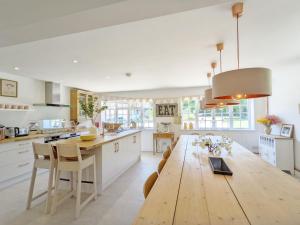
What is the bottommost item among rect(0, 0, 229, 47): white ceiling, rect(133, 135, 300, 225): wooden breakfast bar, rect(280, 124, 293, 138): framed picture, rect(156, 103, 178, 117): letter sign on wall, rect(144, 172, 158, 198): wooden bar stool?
rect(144, 172, 158, 198): wooden bar stool

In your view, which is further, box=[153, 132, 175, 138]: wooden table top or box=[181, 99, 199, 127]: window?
box=[181, 99, 199, 127]: window

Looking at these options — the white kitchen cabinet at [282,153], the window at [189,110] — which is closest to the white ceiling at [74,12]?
the white kitchen cabinet at [282,153]

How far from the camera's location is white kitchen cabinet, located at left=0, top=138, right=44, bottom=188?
116 inches

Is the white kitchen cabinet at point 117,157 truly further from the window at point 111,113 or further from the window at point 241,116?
the window at point 241,116

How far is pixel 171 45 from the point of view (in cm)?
229

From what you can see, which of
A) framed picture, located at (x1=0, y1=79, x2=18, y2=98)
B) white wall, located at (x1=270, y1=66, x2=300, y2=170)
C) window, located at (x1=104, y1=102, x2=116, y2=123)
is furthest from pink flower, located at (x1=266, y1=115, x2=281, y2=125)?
framed picture, located at (x1=0, y1=79, x2=18, y2=98)

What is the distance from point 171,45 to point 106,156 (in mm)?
2186

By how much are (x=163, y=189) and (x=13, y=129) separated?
379cm

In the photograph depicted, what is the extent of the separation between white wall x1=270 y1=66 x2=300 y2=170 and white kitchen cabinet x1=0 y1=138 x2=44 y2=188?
5.83 meters

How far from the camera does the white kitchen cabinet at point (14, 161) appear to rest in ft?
9.68

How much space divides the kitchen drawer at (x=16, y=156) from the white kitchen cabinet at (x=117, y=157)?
1.97 meters

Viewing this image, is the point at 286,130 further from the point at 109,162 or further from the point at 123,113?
the point at 123,113

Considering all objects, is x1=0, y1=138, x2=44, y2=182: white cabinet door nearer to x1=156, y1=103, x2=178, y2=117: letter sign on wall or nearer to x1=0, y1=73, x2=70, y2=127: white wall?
x1=0, y1=73, x2=70, y2=127: white wall

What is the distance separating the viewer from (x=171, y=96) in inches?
233
